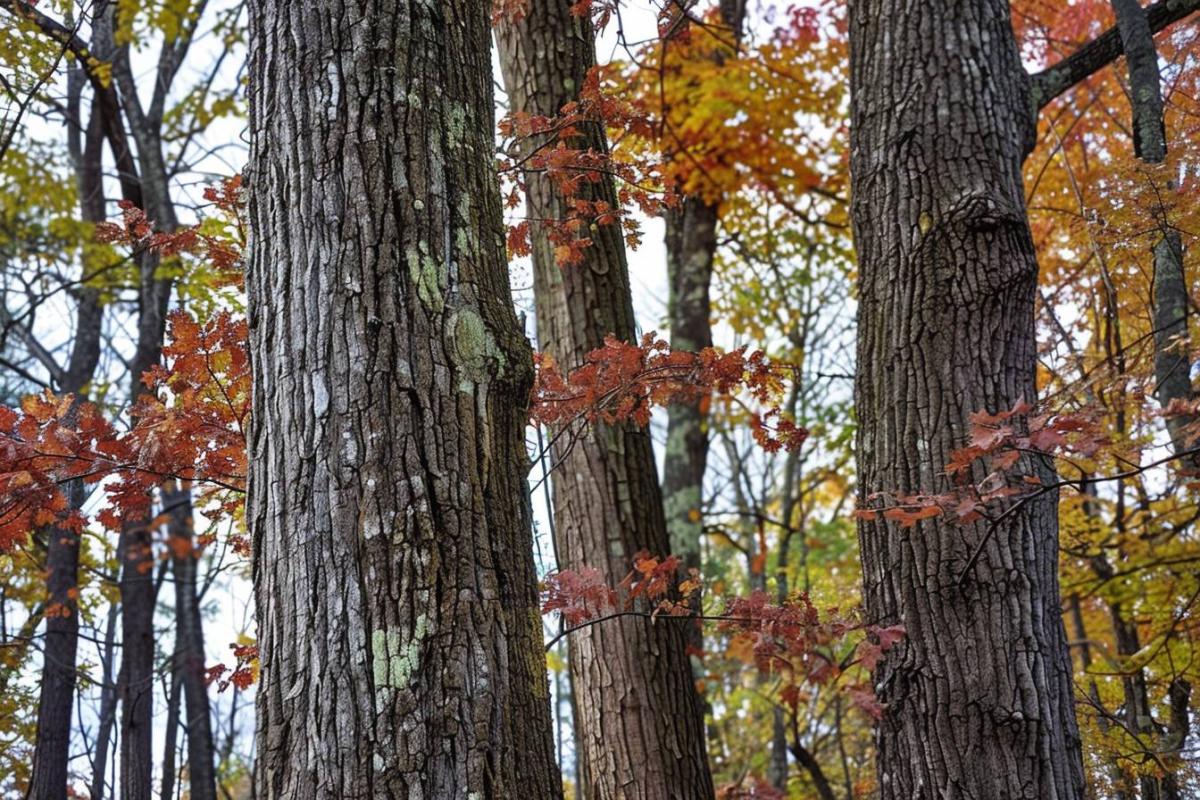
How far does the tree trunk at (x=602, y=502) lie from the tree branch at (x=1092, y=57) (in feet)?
6.15

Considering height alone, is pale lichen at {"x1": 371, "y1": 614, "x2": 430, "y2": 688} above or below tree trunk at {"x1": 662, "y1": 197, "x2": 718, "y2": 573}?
below

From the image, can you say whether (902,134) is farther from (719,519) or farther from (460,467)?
(719,519)

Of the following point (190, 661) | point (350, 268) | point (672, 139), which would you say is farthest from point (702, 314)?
point (350, 268)

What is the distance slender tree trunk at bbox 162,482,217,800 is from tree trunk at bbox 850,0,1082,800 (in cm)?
399

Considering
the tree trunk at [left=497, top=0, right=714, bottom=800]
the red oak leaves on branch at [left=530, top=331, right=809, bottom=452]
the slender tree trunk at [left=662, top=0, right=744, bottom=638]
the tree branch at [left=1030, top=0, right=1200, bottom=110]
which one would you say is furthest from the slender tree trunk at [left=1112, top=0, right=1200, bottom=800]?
the slender tree trunk at [left=662, top=0, right=744, bottom=638]

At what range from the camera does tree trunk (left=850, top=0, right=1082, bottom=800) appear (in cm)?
319

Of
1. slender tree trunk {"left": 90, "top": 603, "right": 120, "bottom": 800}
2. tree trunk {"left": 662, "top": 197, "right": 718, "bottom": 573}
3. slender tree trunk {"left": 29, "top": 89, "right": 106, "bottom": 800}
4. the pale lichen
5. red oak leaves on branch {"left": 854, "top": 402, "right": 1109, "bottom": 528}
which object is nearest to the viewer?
the pale lichen

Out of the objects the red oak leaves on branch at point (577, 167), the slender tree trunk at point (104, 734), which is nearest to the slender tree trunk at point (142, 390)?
the slender tree trunk at point (104, 734)

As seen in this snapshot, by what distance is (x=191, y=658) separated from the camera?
23.3ft

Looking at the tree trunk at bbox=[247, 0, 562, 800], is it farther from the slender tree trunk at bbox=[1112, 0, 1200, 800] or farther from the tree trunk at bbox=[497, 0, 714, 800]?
the slender tree trunk at bbox=[1112, 0, 1200, 800]

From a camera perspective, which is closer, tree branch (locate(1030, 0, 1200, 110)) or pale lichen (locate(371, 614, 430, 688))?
pale lichen (locate(371, 614, 430, 688))

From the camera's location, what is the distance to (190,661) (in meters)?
7.03

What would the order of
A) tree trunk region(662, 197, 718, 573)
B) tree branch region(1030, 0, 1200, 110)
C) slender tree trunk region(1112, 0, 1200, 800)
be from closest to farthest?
slender tree trunk region(1112, 0, 1200, 800) → tree branch region(1030, 0, 1200, 110) → tree trunk region(662, 197, 718, 573)

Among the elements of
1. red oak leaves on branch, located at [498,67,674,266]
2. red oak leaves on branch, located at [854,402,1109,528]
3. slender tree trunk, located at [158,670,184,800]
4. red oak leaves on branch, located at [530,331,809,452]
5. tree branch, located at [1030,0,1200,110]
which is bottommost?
slender tree trunk, located at [158,670,184,800]
